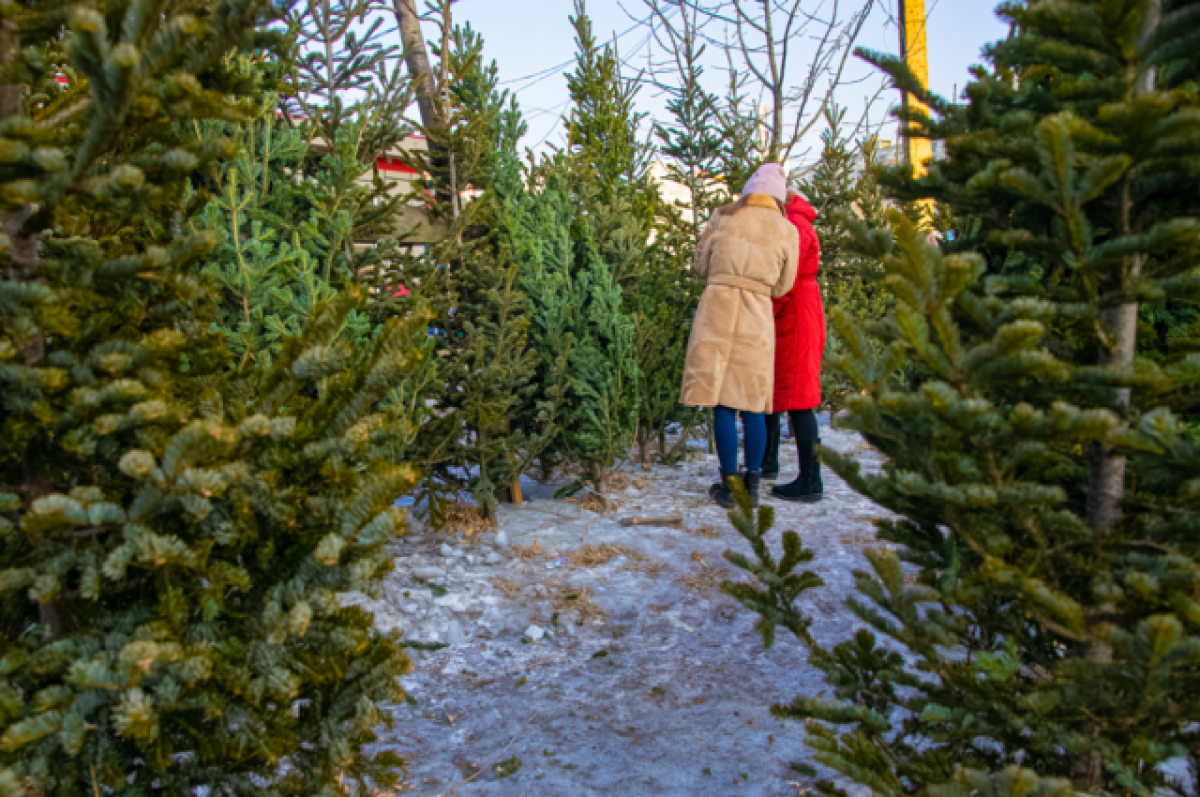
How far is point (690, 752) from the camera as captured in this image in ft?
8.23

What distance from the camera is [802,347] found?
539 cm

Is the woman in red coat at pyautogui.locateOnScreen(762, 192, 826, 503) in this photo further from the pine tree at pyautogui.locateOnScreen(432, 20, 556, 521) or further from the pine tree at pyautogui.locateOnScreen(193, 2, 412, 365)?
the pine tree at pyautogui.locateOnScreen(193, 2, 412, 365)

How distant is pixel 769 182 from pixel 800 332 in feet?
3.73

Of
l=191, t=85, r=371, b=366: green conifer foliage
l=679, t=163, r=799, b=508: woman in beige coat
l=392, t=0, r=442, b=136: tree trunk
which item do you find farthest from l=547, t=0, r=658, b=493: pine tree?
l=191, t=85, r=371, b=366: green conifer foliage

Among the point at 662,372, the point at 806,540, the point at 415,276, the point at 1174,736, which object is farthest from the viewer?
the point at 662,372

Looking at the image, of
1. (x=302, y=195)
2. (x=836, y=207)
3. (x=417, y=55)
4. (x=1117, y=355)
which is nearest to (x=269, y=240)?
(x=302, y=195)

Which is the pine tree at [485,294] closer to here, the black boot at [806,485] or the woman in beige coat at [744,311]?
the woman in beige coat at [744,311]

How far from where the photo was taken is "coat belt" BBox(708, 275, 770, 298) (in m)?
4.97

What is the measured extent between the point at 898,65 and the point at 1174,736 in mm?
1467

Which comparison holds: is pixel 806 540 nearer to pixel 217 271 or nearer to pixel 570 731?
pixel 570 731

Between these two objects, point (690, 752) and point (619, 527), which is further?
point (619, 527)

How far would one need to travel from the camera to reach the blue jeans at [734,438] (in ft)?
16.8

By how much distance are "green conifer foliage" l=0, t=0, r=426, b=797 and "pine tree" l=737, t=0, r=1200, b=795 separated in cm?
102

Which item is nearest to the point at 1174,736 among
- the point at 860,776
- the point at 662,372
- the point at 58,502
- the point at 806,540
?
the point at 860,776
